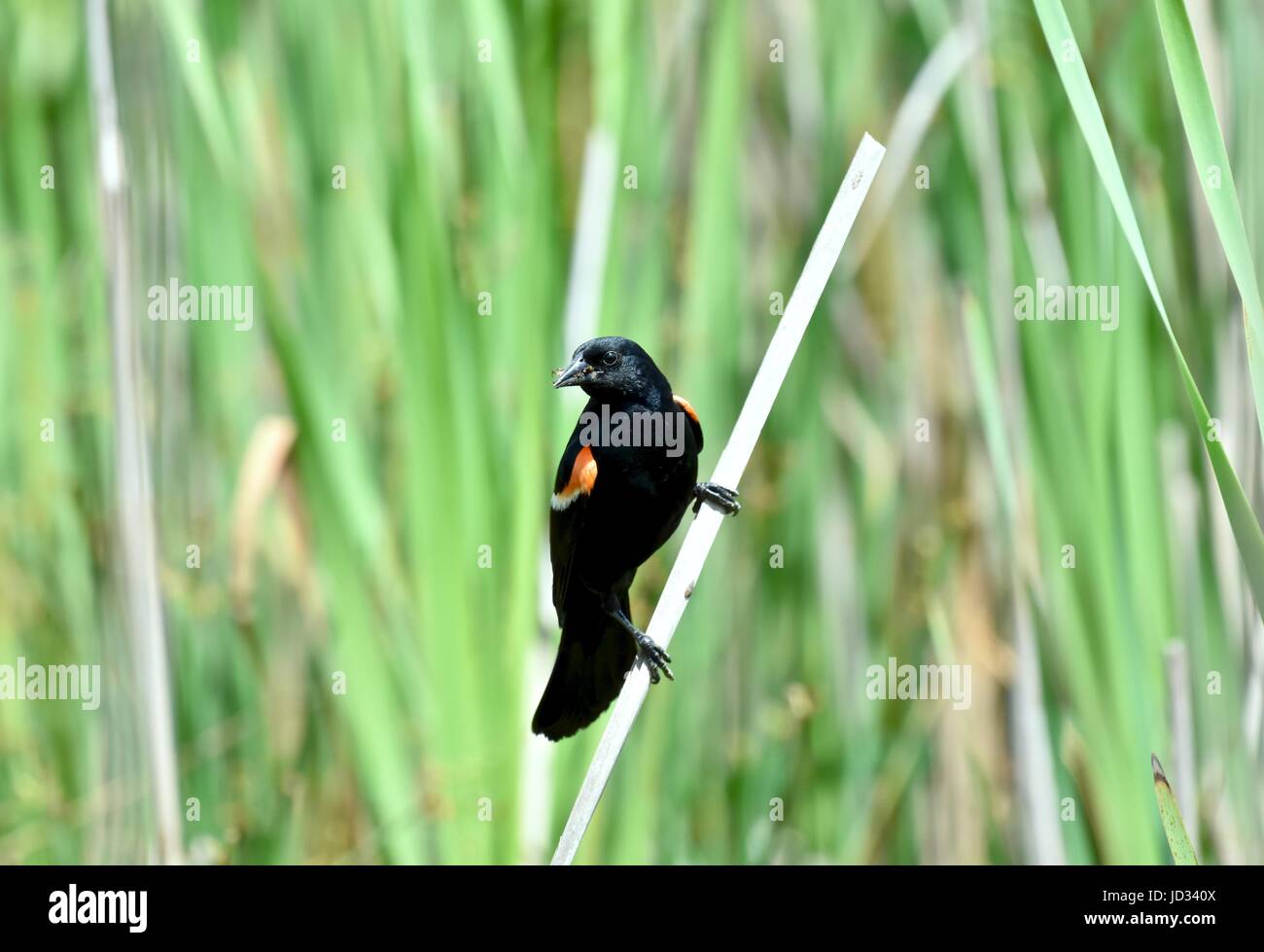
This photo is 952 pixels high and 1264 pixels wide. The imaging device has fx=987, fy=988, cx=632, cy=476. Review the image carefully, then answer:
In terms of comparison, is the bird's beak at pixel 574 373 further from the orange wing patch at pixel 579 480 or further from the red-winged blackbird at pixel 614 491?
the orange wing patch at pixel 579 480

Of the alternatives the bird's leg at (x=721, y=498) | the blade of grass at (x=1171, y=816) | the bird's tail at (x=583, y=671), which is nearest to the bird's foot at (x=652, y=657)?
the bird's tail at (x=583, y=671)

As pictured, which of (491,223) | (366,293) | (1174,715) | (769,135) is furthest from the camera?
(769,135)

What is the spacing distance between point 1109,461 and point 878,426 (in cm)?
48

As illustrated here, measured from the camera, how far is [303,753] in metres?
1.85

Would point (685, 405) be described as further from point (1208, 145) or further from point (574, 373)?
point (1208, 145)

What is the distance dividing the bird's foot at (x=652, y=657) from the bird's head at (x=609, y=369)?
1.45 feet

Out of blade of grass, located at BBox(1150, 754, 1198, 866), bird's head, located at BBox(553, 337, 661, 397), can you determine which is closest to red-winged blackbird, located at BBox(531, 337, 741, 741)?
bird's head, located at BBox(553, 337, 661, 397)

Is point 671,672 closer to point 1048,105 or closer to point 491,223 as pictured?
point 491,223

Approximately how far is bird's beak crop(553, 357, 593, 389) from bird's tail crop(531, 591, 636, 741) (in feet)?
1.43

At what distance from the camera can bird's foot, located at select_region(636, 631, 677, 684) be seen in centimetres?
164

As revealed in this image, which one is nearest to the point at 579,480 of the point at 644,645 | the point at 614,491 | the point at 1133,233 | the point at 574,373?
the point at 614,491

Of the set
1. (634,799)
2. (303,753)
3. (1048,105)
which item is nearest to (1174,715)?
(634,799)

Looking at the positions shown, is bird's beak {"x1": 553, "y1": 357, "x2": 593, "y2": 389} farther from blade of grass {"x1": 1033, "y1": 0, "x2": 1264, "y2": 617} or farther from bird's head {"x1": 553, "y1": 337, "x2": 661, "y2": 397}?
blade of grass {"x1": 1033, "y1": 0, "x2": 1264, "y2": 617}

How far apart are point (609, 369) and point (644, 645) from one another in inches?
19.2
